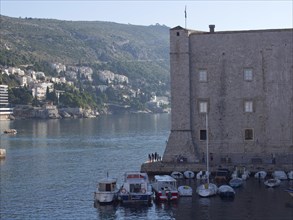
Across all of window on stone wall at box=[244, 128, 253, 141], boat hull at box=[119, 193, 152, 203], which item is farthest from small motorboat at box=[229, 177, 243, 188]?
boat hull at box=[119, 193, 152, 203]

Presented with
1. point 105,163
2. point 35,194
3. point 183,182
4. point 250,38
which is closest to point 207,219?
point 183,182

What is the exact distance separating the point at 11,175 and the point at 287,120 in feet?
94.8

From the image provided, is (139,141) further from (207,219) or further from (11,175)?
(207,219)

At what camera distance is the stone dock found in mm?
55562

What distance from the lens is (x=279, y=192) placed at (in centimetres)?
4853

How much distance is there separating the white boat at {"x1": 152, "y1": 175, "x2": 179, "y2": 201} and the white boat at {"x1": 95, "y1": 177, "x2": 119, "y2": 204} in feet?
10.1

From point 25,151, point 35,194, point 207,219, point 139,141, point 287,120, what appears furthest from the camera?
point 139,141

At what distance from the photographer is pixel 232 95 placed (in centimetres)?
5822

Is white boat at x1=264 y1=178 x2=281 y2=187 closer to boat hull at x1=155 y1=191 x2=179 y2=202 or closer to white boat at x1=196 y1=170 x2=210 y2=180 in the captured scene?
white boat at x1=196 y1=170 x2=210 y2=180

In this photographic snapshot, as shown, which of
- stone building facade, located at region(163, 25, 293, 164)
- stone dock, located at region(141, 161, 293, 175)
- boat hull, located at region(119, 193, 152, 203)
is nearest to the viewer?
boat hull, located at region(119, 193, 152, 203)

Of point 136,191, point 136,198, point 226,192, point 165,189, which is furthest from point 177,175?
point 136,198

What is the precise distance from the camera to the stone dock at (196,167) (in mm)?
55562

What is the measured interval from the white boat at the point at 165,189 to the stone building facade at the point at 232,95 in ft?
32.1

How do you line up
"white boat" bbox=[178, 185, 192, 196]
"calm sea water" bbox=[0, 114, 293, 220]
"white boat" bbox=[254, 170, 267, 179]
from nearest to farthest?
"calm sea water" bbox=[0, 114, 293, 220] → "white boat" bbox=[178, 185, 192, 196] → "white boat" bbox=[254, 170, 267, 179]
